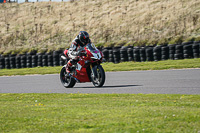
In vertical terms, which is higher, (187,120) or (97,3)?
(187,120)

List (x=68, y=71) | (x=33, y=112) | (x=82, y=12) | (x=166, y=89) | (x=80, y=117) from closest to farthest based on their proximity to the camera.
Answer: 1. (x=80, y=117)
2. (x=33, y=112)
3. (x=166, y=89)
4. (x=68, y=71)
5. (x=82, y=12)

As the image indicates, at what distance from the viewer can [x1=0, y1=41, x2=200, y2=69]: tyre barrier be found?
74.6 ft

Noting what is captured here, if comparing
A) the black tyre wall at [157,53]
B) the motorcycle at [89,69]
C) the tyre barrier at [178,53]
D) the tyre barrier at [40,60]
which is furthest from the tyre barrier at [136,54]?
the motorcycle at [89,69]

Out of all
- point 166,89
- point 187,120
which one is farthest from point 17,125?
point 166,89

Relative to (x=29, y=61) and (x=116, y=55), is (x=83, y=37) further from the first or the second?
(x=29, y=61)

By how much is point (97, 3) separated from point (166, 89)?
133ft

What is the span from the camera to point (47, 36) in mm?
44062

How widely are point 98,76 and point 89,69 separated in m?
0.46

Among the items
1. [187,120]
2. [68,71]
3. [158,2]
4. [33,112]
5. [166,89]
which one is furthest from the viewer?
[158,2]

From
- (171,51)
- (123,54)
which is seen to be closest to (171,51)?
(171,51)

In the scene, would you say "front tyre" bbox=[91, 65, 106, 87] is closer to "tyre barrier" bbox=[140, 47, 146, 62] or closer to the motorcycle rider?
Result: the motorcycle rider

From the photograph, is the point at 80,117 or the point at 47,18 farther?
the point at 47,18

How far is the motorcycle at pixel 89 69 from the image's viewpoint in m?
12.4

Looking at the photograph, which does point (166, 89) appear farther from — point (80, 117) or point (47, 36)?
point (47, 36)
